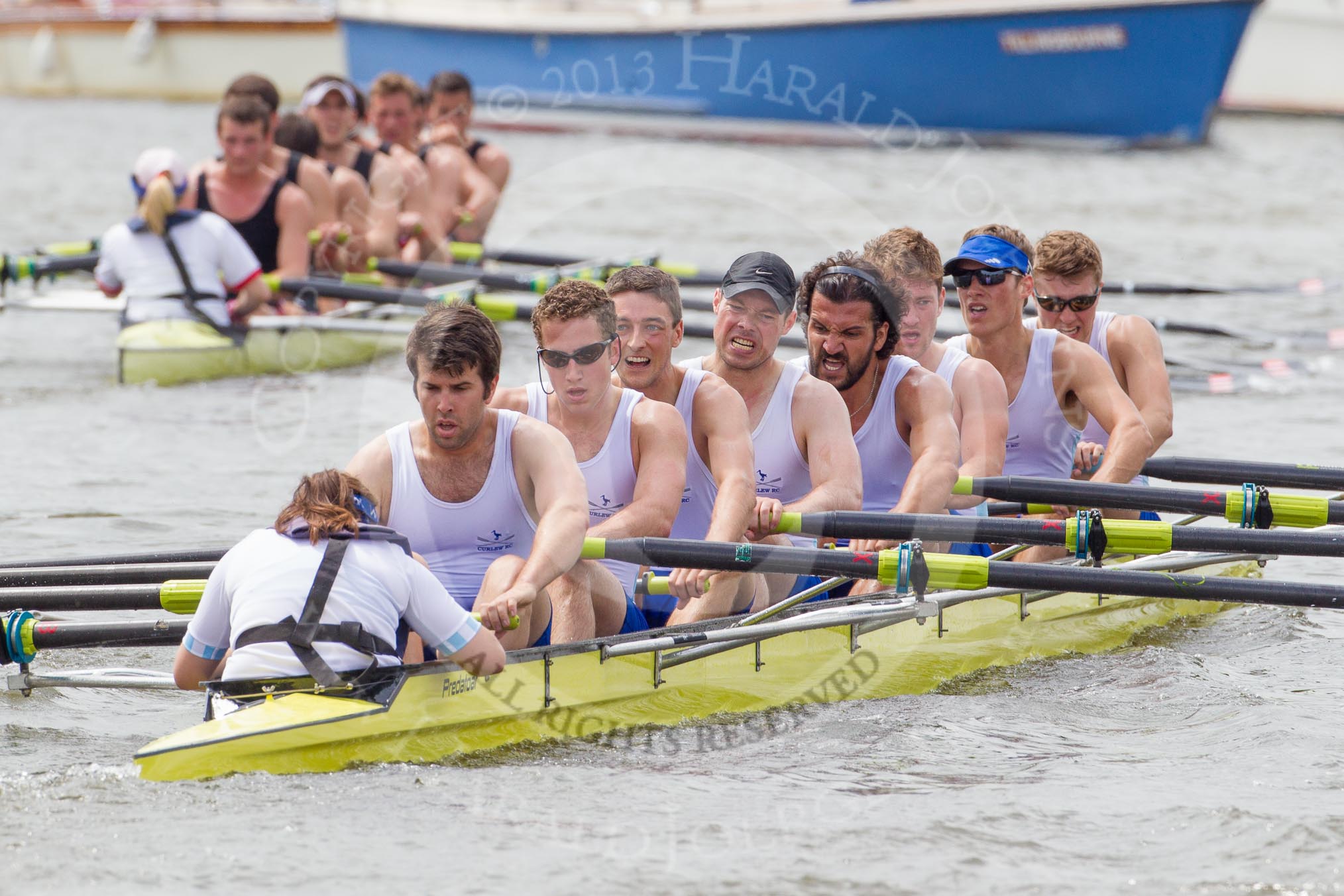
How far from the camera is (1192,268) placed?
16688mm

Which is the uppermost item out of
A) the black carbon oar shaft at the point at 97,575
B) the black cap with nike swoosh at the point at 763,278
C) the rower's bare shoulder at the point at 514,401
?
the black cap with nike swoosh at the point at 763,278

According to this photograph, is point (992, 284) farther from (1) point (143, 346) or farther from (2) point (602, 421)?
(1) point (143, 346)

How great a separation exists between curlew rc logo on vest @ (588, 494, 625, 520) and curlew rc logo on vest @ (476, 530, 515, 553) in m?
0.44

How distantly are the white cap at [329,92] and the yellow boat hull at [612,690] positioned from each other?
301 inches

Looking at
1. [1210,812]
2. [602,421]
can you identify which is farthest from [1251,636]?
[602,421]

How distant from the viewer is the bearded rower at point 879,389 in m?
5.92

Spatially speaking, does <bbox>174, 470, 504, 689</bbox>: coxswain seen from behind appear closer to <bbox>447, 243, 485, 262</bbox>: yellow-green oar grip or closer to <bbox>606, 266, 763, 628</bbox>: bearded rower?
<bbox>606, 266, 763, 628</bbox>: bearded rower

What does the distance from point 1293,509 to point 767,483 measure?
1932 mm

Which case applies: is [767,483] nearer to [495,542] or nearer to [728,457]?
[728,457]

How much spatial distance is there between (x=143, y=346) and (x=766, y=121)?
50.5 ft

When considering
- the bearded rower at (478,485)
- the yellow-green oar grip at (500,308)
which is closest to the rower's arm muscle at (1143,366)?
the bearded rower at (478,485)

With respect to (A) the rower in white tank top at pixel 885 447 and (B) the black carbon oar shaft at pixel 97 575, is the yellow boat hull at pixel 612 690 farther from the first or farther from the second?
(B) the black carbon oar shaft at pixel 97 575

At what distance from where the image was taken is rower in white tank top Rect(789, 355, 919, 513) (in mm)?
6125

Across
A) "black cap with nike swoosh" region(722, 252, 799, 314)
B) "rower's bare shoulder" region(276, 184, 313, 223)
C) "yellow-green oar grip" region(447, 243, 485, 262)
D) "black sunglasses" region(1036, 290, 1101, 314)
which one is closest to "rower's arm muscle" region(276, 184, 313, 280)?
"rower's bare shoulder" region(276, 184, 313, 223)
